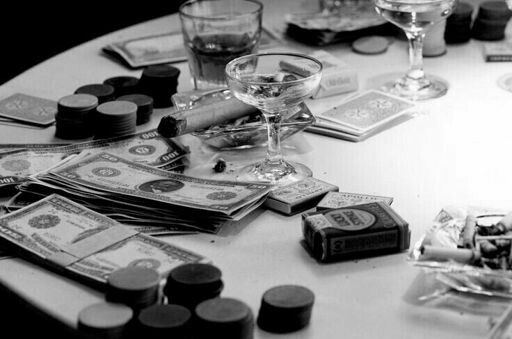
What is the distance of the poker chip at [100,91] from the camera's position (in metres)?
1.64

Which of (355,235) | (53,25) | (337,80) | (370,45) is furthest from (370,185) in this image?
(53,25)

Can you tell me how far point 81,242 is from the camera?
1.21 meters

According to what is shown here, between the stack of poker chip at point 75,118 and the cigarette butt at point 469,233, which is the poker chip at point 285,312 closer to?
the cigarette butt at point 469,233

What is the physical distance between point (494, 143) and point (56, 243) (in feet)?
2.32

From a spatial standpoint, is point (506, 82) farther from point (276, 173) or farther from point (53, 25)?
point (53, 25)

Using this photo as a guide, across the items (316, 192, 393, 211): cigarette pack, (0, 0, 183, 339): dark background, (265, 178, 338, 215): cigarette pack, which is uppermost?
(316, 192, 393, 211): cigarette pack

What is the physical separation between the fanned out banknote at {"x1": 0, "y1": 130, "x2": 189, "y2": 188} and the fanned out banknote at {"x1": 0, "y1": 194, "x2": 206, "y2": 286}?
12cm

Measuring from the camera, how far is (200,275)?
3.53 feet

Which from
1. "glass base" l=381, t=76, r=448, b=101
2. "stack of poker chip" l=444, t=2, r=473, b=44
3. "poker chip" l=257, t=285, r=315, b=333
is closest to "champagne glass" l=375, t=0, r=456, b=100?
"glass base" l=381, t=76, r=448, b=101

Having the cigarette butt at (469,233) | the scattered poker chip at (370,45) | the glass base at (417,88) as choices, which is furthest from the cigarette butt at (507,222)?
the scattered poker chip at (370,45)

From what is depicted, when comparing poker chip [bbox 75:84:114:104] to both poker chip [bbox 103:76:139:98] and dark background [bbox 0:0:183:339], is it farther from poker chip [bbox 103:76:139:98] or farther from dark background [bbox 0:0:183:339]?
dark background [bbox 0:0:183:339]

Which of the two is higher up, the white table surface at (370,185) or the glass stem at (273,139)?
the glass stem at (273,139)

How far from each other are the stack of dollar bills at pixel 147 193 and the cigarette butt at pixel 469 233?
286 millimetres

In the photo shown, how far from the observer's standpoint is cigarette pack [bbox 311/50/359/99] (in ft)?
5.60
